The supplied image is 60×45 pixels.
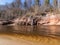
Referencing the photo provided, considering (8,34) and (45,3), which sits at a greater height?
(45,3)

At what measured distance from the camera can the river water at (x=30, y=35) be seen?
255 cm

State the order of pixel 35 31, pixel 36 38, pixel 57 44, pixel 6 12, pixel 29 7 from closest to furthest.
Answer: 1. pixel 57 44
2. pixel 36 38
3. pixel 35 31
4. pixel 29 7
5. pixel 6 12

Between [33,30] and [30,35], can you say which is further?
[33,30]

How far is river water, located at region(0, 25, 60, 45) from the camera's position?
2.55 metres

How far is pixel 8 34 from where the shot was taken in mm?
3037

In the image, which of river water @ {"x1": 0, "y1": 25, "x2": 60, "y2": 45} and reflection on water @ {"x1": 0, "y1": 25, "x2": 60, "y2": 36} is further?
reflection on water @ {"x1": 0, "y1": 25, "x2": 60, "y2": 36}

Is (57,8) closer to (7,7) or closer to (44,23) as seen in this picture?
(44,23)

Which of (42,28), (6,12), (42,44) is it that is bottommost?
(42,44)

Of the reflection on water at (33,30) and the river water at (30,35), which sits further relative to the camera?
the reflection on water at (33,30)

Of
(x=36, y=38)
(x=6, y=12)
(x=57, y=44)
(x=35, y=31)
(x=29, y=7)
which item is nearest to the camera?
(x=57, y=44)

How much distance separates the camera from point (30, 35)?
280 cm

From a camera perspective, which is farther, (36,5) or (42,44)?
(36,5)

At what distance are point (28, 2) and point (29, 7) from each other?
0.33 ft

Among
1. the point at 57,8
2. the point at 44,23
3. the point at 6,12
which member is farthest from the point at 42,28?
the point at 6,12
